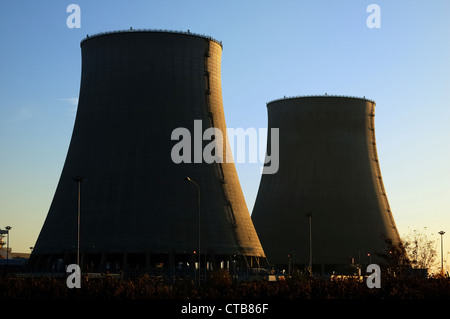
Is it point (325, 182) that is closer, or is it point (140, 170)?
point (140, 170)

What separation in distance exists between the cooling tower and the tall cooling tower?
15110 millimetres

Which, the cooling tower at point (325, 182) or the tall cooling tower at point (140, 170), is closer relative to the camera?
the tall cooling tower at point (140, 170)

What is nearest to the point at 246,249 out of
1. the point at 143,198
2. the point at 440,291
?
the point at 143,198

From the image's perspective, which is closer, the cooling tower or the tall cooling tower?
the tall cooling tower

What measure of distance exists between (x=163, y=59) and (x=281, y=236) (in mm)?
22194

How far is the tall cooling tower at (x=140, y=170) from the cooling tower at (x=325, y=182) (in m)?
15.1

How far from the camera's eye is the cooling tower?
66375mm

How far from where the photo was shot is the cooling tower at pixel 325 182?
66.4 metres

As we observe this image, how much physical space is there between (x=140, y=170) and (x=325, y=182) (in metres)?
21.5

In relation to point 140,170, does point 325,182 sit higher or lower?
higher

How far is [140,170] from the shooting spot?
49469 mm

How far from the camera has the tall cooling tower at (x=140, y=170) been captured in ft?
162

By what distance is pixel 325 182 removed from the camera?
219 feet
